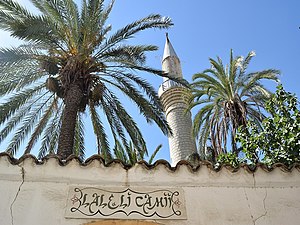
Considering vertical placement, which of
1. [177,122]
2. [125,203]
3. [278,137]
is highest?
[177,122]

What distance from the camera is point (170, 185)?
4.29 meters

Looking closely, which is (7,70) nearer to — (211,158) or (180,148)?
(211,158)

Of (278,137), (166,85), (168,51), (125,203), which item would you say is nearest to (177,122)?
(166,85)

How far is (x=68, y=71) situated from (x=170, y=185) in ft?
16.7

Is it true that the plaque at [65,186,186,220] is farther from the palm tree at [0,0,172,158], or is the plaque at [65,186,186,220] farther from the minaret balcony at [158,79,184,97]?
the minaret balcony at [158,79,184,97]

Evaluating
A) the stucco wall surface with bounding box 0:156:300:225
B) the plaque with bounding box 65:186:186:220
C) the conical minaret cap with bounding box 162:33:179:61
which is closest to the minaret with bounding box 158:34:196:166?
the conical minaret cap with bounding box 162:33:179:61

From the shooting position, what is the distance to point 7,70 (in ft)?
26.5

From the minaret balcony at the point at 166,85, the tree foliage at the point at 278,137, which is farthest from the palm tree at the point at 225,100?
the minaret balcony at the point at 166,85

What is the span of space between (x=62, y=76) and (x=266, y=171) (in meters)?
5.63

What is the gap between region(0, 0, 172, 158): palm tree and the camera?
8.16m

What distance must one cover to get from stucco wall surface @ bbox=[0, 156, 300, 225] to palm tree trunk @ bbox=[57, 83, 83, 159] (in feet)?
10.9

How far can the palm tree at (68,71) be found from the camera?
8156mm

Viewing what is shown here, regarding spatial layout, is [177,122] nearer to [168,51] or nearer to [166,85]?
[166,85]

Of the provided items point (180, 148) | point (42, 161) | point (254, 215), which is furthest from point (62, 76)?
point (180, 148)
